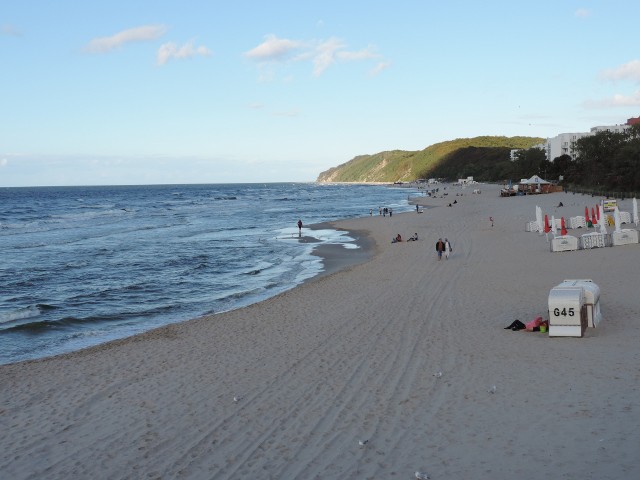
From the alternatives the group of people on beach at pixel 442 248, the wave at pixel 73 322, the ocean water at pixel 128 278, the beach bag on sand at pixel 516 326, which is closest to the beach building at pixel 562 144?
the ocean water at pixel 128 278

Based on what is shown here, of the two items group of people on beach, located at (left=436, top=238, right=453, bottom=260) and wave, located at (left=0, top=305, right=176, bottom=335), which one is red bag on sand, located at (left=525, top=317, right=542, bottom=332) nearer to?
wave, located at (left=0, top=305, right=176, bottom=335)

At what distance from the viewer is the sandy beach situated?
6.97 metres

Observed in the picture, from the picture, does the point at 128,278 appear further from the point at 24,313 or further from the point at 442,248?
the point at 442,248

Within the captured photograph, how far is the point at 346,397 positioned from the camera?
919cm

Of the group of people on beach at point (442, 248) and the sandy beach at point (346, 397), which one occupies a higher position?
the group of people on beach at point (442, 248)

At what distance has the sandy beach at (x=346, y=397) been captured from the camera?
6.97 metres

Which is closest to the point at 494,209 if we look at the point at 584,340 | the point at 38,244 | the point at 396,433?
the point at 38,244

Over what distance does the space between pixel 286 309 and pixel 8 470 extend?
1003 cm

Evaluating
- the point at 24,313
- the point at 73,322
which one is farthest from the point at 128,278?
the point at 73,322

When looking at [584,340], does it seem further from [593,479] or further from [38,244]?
[38,244]

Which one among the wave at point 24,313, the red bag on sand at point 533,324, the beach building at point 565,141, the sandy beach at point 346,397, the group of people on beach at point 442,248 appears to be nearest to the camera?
the sandy beach at point 346,397

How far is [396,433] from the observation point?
25.1 ft

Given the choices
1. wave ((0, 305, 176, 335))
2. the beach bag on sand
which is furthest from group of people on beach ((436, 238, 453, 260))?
the beach bag on sand

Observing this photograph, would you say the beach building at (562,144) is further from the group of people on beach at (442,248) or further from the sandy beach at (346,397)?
the sandy beach at (346,397)
